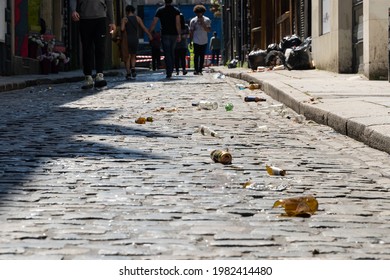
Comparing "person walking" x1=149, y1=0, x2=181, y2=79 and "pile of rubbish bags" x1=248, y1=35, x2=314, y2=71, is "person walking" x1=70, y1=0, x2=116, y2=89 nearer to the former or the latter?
"person walking" x1=149, y1=0, x2=181, y2=79

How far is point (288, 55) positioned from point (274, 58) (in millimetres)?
2897

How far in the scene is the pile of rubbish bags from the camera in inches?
866

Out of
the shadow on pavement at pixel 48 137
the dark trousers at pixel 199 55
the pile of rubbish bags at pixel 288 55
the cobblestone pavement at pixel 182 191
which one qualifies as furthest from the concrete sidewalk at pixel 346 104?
the dark trousers at pixel 199 55

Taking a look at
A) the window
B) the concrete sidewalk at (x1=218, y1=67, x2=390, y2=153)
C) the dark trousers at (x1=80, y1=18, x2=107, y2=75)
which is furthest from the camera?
the window

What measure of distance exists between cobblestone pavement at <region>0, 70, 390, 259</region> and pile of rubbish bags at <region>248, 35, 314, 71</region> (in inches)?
480

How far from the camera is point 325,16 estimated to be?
66.0ft

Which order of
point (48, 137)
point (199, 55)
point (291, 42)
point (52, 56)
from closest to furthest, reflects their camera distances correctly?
point (48, 137), point (291, 42), point (199, 55), point (52, 56)

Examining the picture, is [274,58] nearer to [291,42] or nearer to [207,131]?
[291,42]

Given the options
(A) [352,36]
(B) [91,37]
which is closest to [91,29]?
(B) [91,37]

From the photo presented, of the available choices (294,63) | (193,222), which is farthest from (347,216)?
(294,63)

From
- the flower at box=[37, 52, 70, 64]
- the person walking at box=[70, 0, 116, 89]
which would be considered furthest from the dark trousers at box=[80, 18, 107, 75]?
the flower at box=[37, 52, 70, 64]

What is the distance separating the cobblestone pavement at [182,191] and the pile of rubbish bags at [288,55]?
40.0 feet

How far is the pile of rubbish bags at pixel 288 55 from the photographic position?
2198cm
